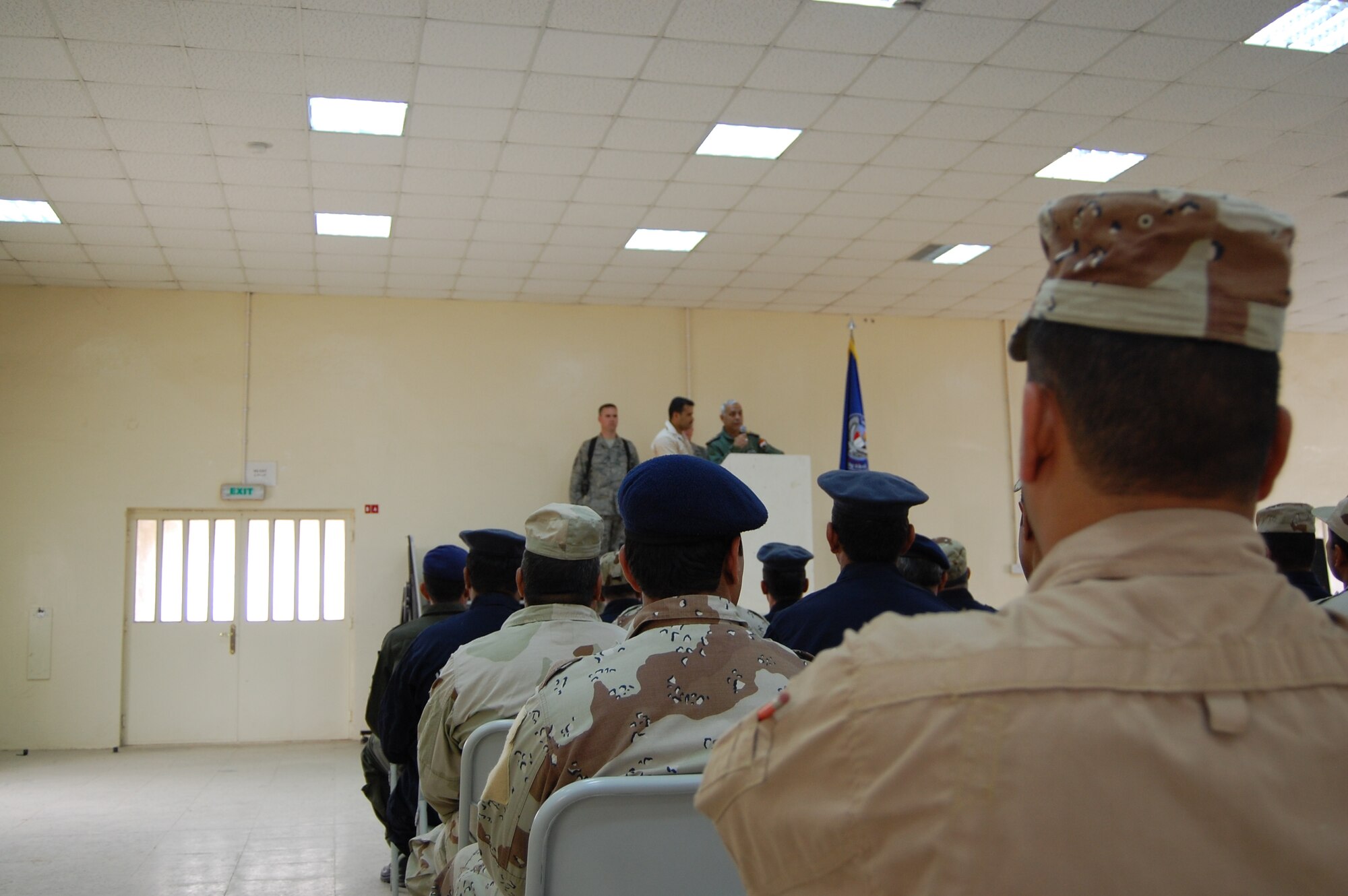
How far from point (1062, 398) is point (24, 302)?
29.8 ft

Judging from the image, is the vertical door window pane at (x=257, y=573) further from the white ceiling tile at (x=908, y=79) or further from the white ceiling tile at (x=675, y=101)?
the white ceiling tile at (x=908, y=79)

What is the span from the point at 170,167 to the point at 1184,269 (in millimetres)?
6200

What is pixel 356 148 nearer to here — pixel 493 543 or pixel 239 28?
pixel 239 28

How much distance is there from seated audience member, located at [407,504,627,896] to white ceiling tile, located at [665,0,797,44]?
2504mm

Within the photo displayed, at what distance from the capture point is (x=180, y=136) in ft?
17.9

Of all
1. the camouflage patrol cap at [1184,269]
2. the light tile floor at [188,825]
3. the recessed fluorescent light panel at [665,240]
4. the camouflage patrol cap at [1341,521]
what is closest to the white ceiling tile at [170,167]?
the recessed fluorescent light panel at [665,240]

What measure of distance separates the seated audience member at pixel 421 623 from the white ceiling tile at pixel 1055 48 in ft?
10.8

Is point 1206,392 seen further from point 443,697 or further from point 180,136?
point 180,136

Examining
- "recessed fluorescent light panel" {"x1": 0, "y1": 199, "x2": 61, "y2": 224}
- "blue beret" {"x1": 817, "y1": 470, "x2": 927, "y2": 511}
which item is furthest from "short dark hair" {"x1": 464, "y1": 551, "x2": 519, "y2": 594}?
A: "recessed fluorescent light panel" {"x1": 0, "y1": 199, "x2": 61, "y2": 224}

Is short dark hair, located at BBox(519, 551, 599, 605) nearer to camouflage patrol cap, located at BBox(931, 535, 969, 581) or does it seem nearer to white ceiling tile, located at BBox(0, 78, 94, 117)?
camouflage patrol cap, located at BBox(931, 535, 969, 581)

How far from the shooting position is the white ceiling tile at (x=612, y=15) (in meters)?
4.28

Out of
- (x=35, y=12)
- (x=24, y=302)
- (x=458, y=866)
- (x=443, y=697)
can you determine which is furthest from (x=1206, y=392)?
(x=24, y=302)

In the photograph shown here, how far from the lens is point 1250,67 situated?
496 cm

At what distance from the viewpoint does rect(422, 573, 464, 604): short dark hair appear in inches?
160
